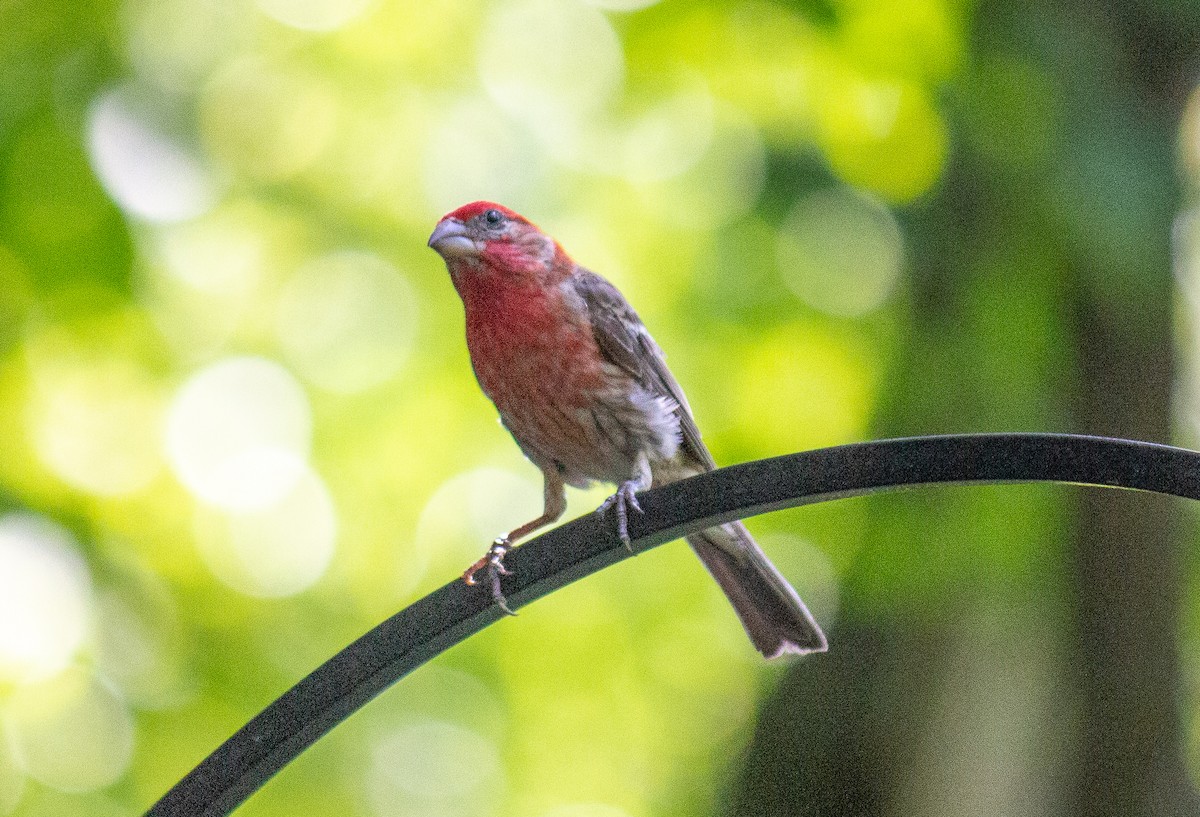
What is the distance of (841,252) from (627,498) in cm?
303

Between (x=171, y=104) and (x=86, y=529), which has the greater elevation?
(x=171, y=104)

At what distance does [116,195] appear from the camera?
16.9 feet

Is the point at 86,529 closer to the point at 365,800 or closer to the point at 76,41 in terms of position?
the point at 76,41

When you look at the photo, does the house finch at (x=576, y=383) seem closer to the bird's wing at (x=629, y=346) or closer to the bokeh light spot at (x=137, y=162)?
the bird's wing at (x=629, y=346)

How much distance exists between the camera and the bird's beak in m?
3.85

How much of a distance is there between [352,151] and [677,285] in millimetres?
2391

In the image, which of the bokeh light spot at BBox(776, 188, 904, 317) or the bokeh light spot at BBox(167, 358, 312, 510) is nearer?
the bokeh light spot at BBox(776, 188, 904, 317)

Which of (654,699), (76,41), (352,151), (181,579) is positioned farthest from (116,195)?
(654,699)

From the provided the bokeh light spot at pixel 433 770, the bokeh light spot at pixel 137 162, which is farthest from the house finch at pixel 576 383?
the bokeh light spot at pixel 433 770

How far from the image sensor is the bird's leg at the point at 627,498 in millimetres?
2506

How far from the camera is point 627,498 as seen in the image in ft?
9.68

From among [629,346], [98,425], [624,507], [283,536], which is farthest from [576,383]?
[283,536]

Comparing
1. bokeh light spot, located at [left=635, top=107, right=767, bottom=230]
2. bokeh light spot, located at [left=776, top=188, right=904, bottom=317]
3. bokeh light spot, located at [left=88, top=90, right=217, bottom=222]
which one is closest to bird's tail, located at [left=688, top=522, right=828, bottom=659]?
bokeh light spot, located at [left=776, top=188, right=904, bottom=317]

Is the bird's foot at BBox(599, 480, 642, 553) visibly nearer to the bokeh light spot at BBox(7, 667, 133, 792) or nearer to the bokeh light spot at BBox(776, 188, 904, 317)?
the bokeh light spot at BBox(776, 188, 904, 317)
